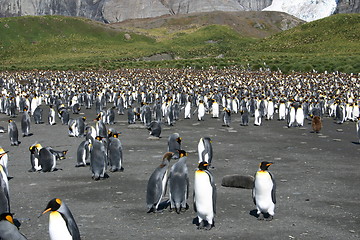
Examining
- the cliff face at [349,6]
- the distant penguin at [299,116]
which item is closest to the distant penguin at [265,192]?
the distant penguin at [299,116]

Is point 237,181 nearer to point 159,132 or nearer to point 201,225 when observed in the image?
point 201,225

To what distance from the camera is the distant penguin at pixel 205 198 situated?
7355mm

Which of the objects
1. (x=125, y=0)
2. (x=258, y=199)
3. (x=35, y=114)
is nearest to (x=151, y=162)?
(x=258, y=199)

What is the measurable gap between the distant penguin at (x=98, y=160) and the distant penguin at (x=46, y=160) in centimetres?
146

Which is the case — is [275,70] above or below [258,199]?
above

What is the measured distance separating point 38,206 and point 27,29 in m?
109

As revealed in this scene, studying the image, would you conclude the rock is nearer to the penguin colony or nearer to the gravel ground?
the gravel ground

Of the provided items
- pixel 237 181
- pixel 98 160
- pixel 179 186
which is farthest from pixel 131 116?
pixel 179 186

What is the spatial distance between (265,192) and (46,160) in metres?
6.19

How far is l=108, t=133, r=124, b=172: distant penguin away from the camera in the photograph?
1113cm

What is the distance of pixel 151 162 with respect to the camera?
12648 millimetres

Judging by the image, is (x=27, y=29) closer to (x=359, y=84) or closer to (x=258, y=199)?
(x=359, y=84)

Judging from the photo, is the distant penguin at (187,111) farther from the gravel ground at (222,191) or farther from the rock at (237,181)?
the rock at (237,181)

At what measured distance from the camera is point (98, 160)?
10500 millimetres
